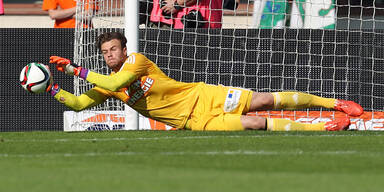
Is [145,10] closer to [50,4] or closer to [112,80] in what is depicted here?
[50,4]

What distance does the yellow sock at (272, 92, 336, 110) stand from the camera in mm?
9086

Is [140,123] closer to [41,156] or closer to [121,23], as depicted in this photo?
[121,23]

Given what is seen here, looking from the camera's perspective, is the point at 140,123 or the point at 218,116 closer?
the point at 218,116

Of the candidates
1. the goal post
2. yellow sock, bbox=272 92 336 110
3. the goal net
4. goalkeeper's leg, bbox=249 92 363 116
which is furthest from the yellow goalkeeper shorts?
the goal net

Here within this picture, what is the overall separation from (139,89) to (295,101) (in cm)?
158

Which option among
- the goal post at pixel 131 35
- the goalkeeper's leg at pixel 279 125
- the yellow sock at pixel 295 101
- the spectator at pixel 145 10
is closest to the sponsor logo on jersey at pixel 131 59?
the goalkeeper's leg at pixel 279 125

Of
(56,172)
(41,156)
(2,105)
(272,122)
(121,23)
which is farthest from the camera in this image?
(2,105)

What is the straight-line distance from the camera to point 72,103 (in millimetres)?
8883

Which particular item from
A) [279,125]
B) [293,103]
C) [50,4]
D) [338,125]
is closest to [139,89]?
[279,125]

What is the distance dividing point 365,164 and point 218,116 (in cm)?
329

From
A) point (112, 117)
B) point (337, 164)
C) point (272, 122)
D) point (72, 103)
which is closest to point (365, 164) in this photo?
point (337, 164)

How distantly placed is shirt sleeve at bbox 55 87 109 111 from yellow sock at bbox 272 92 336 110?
5.64ft

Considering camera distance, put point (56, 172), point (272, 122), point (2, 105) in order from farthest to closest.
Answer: point (2, 105) → point (272, 122) → point (56, 172)

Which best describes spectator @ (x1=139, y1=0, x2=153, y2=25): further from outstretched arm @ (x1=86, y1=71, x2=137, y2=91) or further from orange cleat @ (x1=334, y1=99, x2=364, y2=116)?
orange cleat @ (x1=334, y1=99, x2=364, y2=116)
